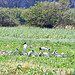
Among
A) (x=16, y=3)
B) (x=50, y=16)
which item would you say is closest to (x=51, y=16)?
(x=50, y=16)

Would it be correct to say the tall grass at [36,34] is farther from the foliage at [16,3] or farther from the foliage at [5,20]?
the foliage at [16,3]

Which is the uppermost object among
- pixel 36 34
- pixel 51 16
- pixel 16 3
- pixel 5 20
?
pixel 16 3

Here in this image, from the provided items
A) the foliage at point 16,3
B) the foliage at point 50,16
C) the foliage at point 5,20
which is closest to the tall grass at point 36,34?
the foliage at point 50,16

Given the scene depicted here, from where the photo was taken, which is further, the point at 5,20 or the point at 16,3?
the point at 16,3

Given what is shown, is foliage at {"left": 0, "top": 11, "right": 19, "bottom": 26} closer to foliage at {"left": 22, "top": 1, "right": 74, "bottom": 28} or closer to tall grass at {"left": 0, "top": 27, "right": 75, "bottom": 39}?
foliage at {"left": 22, "top": 1, "right": 74, "bottom": 28}

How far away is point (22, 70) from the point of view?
7.04 m

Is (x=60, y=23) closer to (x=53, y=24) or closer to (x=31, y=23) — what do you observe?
(x=53, y=24)

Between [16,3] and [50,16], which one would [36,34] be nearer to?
[50,16]

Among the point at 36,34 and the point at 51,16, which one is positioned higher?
the point at 51,16

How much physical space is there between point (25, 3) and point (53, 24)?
107 meters

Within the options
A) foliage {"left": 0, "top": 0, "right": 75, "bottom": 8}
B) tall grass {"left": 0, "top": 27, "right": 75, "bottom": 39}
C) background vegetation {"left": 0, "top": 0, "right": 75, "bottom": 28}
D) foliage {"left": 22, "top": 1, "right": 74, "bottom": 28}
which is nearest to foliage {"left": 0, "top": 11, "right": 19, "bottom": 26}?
background vegetation {"left": 0, "top": 0, "right": 75, "bottom": 28}

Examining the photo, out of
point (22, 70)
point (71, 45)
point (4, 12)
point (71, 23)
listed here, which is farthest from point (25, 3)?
point (22, 70)

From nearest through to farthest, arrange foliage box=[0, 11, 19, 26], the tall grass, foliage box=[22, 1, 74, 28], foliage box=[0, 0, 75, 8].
Answer: the tall grass < foliage box=[22, 1, 74, 28] < foliage box=[0, 11, 19, 26] < foliage box=[0, 0, 75, 8]

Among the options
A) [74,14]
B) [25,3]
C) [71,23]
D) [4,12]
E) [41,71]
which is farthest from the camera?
[25,3]
